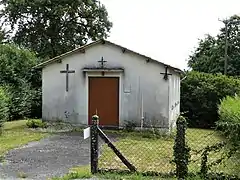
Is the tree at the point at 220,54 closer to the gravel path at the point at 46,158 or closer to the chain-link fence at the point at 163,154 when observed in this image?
the chain-link fence at the point at 163,154

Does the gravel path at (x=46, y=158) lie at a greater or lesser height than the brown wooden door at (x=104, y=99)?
lesser

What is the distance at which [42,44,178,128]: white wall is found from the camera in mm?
16375

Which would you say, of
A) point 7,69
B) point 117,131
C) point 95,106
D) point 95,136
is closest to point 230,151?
point 95,136

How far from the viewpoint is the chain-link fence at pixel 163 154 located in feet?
23.7

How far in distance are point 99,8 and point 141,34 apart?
179 inches

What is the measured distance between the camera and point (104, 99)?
56.2ft

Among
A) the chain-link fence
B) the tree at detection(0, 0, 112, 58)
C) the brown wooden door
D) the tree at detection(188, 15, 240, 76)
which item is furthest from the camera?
the tree at detection(188, 15, 240, 76)

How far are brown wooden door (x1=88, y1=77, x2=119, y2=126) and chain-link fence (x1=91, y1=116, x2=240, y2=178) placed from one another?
38.6 inches

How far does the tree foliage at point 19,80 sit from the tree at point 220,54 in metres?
23.6

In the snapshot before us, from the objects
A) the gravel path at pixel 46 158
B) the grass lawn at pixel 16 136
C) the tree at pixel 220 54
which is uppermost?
the tree at pixel 220 54

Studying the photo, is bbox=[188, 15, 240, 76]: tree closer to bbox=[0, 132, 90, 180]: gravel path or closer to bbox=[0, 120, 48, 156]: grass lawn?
bbox=[0, 120, 48, 156]: grass lawn

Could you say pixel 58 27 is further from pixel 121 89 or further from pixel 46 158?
pixel 46 158

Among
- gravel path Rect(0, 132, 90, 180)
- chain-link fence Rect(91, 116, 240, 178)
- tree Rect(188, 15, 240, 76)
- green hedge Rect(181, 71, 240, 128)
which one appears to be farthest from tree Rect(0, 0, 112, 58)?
gravel path Rect(0, 132, 90, 180)

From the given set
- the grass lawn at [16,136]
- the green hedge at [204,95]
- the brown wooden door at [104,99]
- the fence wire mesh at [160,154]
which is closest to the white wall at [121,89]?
the brown wooden door at [104,99]
